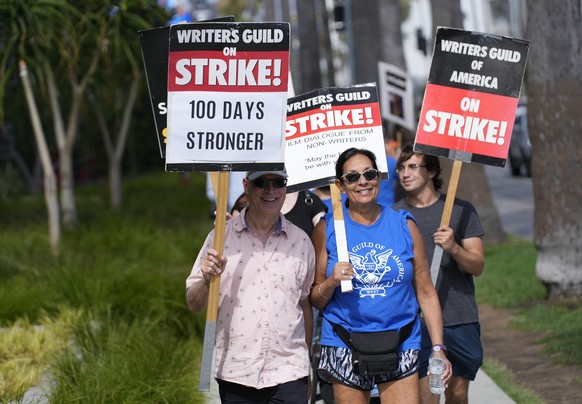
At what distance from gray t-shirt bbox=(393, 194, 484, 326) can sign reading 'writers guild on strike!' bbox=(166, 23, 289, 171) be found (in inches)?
45.7

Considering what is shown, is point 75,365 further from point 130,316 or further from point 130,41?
point 130,41

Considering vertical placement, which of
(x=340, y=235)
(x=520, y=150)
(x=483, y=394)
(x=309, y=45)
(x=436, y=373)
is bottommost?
(x=483, y=394)

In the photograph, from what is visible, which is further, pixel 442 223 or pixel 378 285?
pixel 442 223

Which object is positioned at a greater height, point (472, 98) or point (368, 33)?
point (368, 33)

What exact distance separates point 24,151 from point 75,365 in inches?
1029

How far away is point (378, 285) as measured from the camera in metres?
5.20

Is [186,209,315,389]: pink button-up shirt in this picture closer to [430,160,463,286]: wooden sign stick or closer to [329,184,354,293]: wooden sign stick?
[329,184,354,293]: wooden sign stick

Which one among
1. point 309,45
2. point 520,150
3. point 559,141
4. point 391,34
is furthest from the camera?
point 520,150

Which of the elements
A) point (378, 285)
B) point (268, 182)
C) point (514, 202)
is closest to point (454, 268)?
point (378, 285)

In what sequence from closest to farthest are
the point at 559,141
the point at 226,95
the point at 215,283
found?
the point at 215,283
the point at 226,95
the point at 559,141

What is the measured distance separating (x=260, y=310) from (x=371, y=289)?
496mm

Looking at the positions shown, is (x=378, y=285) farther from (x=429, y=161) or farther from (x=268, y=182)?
(x=429, y=161)

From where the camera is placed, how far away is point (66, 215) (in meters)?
17.5

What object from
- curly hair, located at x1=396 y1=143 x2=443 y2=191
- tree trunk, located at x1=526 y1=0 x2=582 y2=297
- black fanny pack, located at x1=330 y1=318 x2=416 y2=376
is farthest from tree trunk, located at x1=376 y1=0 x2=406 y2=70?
black fanny pack, located at x1=330 y1=318 x2=416 y2=376
